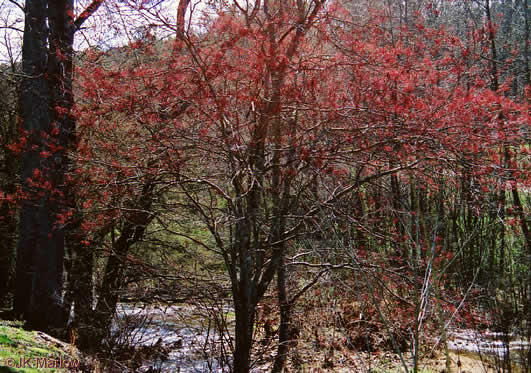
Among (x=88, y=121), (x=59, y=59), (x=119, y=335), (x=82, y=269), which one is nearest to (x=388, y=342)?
(x=119, y=335)

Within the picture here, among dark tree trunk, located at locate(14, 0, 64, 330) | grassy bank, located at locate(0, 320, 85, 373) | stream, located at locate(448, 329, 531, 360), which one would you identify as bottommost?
grassy bank, located at locate(0, 320, 85, 373)

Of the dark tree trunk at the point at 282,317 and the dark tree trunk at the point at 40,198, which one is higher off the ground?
the dark tree trunk at the point at 40,198

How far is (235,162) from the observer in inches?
215

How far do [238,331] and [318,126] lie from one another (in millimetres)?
2450

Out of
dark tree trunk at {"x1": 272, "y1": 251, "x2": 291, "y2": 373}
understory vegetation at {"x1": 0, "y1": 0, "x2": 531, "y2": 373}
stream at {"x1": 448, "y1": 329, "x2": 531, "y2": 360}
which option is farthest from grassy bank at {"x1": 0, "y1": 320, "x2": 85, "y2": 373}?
stream at {"x1": 448, "y1": 329, "x2": 531, "y2": 360}

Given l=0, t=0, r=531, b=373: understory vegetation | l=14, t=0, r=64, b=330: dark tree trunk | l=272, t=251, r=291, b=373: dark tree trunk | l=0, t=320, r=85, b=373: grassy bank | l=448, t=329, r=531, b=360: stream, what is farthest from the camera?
l=14, t=0, r=64, b=330: dark tree trunk

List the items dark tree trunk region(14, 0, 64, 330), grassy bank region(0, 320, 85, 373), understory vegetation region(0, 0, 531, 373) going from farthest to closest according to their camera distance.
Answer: dark tree trunk region(14, 0, 64, 330)
understory vegetation region(0, 0, 531, 373)
grassy bank region(0, 320, 85, 373)

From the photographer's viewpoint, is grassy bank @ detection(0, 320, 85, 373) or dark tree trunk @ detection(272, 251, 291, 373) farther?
dark tree trunk @ detection(272, 251, 291, 373)

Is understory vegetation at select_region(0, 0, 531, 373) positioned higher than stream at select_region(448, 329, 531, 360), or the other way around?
understory vegetation at select_region(0, 0, 531, 373)

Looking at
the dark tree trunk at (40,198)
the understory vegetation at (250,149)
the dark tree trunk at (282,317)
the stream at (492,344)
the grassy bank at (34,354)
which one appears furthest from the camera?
the dark tree trunk at (40,198)

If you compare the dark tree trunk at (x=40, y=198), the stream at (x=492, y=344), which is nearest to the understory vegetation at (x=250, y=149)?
the dark tree trunk at (x=40, y=198)

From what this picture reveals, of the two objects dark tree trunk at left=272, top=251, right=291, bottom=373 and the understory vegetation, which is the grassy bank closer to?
the understory vegetation

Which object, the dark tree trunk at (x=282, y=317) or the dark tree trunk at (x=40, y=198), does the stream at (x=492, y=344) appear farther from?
the dark tree trunk at (x=40, y=198)

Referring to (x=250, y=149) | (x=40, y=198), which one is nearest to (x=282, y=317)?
(x=250, y=149)
